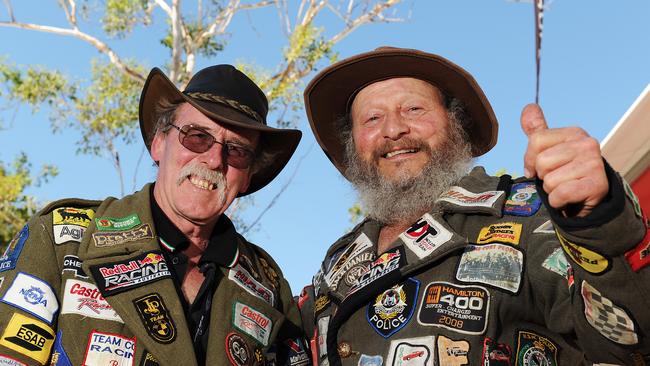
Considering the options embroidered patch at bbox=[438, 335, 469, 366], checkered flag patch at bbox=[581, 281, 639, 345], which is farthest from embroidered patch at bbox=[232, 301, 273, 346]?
checkered flag patch at bbox=[581, 281, 639, 345]

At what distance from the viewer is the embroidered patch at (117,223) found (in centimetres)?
365

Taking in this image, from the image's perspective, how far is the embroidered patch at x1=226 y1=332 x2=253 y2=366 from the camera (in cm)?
354

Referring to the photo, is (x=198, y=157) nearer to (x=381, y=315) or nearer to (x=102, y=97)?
(x=381, y=315)

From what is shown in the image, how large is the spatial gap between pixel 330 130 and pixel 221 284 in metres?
1.60

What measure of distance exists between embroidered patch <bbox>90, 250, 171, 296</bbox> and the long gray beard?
1.29m

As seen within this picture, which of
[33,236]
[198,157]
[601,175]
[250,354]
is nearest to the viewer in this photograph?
[601,175]

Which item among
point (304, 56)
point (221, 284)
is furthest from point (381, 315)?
point (304, 56)

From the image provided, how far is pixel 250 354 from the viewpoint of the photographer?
3703 millimetres

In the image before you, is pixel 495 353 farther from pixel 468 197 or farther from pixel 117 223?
pixel 117 223

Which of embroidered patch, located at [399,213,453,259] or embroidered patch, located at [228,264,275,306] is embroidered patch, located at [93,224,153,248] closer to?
embroidered patch, located at [228,264,275,306]

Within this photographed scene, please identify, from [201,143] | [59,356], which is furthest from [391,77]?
[59,356]

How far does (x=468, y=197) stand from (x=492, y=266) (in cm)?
58

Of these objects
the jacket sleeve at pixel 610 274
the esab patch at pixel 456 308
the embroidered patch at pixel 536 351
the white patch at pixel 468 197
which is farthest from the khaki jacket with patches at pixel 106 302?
the jacket sleeve at pixel 610 274

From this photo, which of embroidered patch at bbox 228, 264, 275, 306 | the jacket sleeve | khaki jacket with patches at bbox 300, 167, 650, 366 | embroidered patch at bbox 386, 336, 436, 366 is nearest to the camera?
the jacket sleeve
